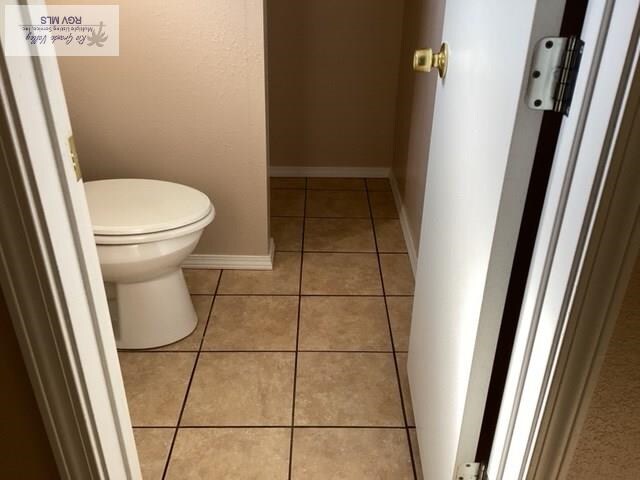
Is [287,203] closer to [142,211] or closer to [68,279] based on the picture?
[142,211]

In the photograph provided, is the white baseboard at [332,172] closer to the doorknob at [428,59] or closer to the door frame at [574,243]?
the doorknob at [428,59]

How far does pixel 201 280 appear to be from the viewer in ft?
7.40

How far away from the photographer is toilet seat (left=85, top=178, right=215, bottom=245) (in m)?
1.63

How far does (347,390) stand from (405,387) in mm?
178

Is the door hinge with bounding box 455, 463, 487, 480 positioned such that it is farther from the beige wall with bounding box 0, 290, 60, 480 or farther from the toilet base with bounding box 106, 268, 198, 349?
the toilet base with bounding box 106, 268, 198, 349

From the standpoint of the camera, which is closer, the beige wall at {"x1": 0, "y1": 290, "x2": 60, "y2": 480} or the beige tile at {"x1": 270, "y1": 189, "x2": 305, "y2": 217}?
the beige wall at {"x1": 0, "y1": 290, "x2": 60, "y2": 480}

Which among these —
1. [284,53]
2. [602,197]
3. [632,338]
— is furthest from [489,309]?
[284,53]

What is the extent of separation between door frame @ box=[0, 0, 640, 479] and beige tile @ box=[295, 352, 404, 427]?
0.77 metres

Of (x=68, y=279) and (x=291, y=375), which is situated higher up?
(x=68, y=279)

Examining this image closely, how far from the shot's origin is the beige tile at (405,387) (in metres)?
1.63

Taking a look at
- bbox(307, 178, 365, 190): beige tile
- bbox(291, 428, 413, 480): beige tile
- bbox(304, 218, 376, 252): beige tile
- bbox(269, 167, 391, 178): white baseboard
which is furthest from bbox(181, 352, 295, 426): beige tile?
bbox(269, 167, 391, 178): white baseboard

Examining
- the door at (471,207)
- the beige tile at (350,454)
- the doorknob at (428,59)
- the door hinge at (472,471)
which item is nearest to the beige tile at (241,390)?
the beige tile at (350,454)

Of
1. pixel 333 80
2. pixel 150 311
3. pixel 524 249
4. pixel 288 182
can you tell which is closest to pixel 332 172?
pixel 288 182

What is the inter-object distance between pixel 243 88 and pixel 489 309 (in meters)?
1.39
